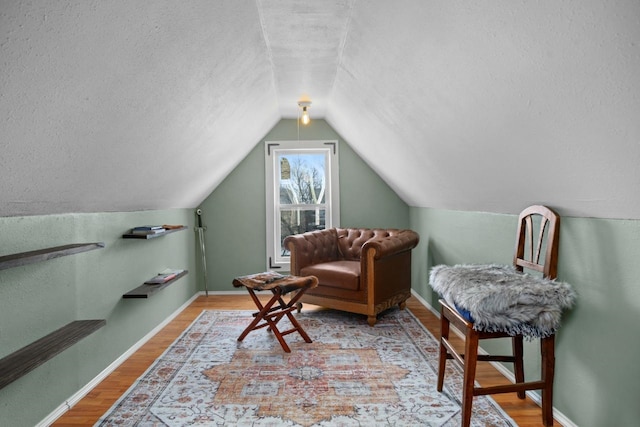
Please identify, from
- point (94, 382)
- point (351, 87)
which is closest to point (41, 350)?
point (94, 382)

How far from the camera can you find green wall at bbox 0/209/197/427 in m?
2.08

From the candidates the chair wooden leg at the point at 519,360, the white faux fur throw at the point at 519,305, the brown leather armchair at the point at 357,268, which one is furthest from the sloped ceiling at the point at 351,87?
the brown leather armchair at the point at 357,268

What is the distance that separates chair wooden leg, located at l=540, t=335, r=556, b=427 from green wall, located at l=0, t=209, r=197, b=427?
104 inches

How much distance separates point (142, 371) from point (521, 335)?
8.34ft

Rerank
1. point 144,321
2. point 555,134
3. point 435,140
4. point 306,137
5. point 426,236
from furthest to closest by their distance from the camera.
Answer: point 306,137 < point 426,236 < point 144,321 < point 435,140 < point 555,134

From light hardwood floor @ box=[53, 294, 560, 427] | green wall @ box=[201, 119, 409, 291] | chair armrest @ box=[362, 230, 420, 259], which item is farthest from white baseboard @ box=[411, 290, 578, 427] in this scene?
green wall @ box=[201, 119, 409, 291]

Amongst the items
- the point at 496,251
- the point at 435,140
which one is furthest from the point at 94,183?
the point at 496,251

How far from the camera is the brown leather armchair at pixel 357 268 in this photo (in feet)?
13.3

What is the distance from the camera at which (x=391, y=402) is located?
2.49 metres

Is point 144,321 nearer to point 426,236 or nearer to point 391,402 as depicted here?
point 391,402

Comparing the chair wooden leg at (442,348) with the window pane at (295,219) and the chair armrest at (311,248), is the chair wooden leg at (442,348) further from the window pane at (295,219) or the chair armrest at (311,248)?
the window pane at (295,219)

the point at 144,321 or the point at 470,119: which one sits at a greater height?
the point at 470,119

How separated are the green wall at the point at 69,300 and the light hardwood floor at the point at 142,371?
0.33ft

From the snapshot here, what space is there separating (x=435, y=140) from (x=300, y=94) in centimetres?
194
